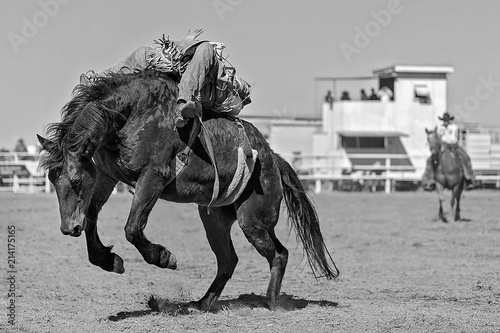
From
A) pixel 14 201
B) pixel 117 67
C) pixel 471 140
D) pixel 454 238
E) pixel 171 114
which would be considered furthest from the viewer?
pixel 471 140

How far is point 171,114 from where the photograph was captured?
634cm

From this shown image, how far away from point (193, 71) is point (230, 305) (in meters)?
2.04

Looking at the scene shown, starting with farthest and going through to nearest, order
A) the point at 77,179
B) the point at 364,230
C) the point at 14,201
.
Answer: the point at 14,201 < the point at 364,230 < the point at 77,179

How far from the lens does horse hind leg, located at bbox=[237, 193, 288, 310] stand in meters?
7.00

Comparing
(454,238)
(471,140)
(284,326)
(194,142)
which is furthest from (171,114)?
(471,140)

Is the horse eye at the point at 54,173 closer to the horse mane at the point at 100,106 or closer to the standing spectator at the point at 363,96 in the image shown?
the horse mane at the point at 100,106

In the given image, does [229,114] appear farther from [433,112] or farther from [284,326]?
[433,112]

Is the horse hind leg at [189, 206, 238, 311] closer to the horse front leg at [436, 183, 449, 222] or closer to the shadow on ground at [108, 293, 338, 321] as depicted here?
the shadow on ground at [108, 293, 338, 321]

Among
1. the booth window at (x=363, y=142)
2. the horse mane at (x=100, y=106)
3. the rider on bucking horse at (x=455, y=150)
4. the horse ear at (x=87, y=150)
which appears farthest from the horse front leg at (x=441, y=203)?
the booth window at (x=363, y=142)

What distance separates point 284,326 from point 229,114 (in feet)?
6.12

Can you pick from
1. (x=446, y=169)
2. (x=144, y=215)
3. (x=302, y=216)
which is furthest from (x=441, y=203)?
(x=144, y=215)

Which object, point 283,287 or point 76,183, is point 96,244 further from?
point 283,287

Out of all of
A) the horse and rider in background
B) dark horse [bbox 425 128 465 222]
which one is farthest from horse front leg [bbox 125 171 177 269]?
dark horse [bbox 425 128 465 222]

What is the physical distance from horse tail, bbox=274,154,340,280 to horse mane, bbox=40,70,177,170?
1.53 meters
